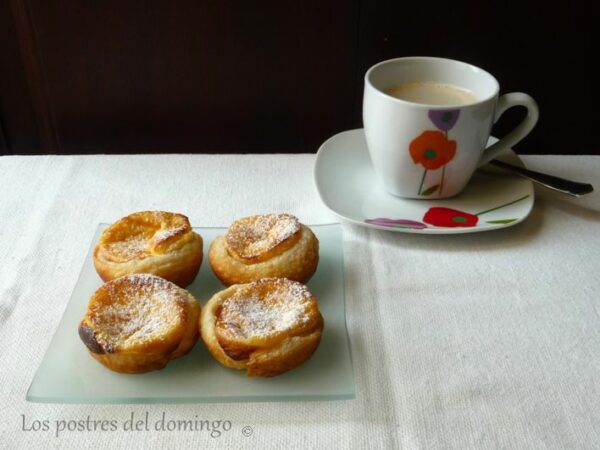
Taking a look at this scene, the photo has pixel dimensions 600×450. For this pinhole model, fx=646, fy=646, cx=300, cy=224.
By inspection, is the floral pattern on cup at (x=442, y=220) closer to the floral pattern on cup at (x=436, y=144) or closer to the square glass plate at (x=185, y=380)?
the floral pattern on cup at (x=436, y=144)

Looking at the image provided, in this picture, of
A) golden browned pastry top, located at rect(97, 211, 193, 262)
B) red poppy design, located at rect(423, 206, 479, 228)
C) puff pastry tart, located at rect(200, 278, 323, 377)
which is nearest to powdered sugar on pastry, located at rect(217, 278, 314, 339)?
puff pastry tart, located at rect(200, 278, 323, 377)

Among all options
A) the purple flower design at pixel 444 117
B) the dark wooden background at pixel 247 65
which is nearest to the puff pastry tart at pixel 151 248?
the purple flower design at pixel 444 117

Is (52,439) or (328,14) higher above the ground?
(328,14)

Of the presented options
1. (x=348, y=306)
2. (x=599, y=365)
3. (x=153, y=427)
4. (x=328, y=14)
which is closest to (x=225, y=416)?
(x=153, y=427)

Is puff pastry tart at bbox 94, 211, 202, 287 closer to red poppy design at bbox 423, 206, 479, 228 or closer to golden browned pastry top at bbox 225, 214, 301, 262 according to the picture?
golden browned pastry top at bbox 225, 214, 301, 262

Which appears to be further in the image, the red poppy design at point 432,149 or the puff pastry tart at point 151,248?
the red poppy design at point 432,149

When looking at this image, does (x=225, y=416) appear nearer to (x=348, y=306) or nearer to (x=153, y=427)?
(x=153, y=427)
